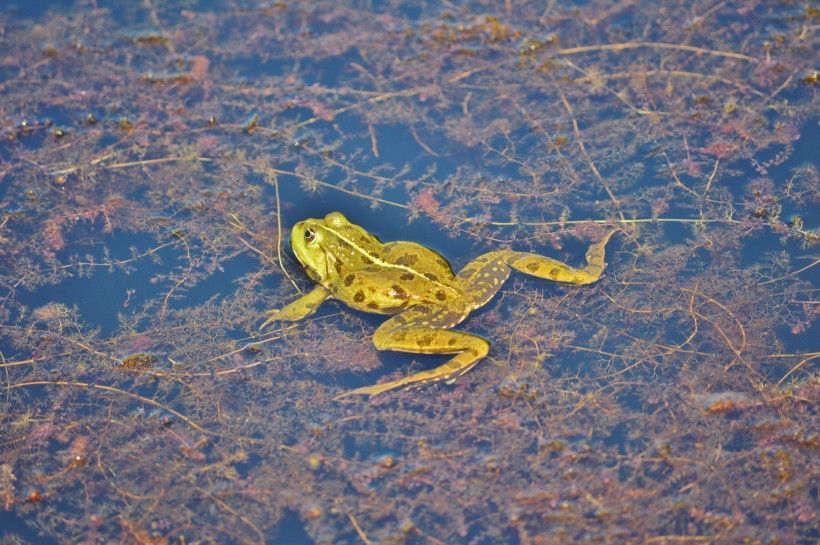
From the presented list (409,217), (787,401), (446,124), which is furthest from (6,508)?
(787,401)

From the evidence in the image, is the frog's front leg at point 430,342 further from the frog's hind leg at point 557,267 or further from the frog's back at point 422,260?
the frog's hind leg at point 557,267

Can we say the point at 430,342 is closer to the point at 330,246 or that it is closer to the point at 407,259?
the point at 407,259

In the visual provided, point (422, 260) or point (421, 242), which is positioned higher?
point (422, 260)

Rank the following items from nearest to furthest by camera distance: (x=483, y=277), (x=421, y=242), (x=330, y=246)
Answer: (x=483, y=277) → (x=330, y=246) → (x=421, y=242)

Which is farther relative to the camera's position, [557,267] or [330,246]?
[330,246]

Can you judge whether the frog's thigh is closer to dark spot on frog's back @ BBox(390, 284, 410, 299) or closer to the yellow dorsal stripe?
the yellow dorsal stripe

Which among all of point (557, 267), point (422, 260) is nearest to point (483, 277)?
point (422, 260)

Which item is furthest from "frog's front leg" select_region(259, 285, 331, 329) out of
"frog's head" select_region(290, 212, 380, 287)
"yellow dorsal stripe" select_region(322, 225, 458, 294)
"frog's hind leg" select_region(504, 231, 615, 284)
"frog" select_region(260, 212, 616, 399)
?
"frog's hind leg" select_region(504, 231, 615, 284)
